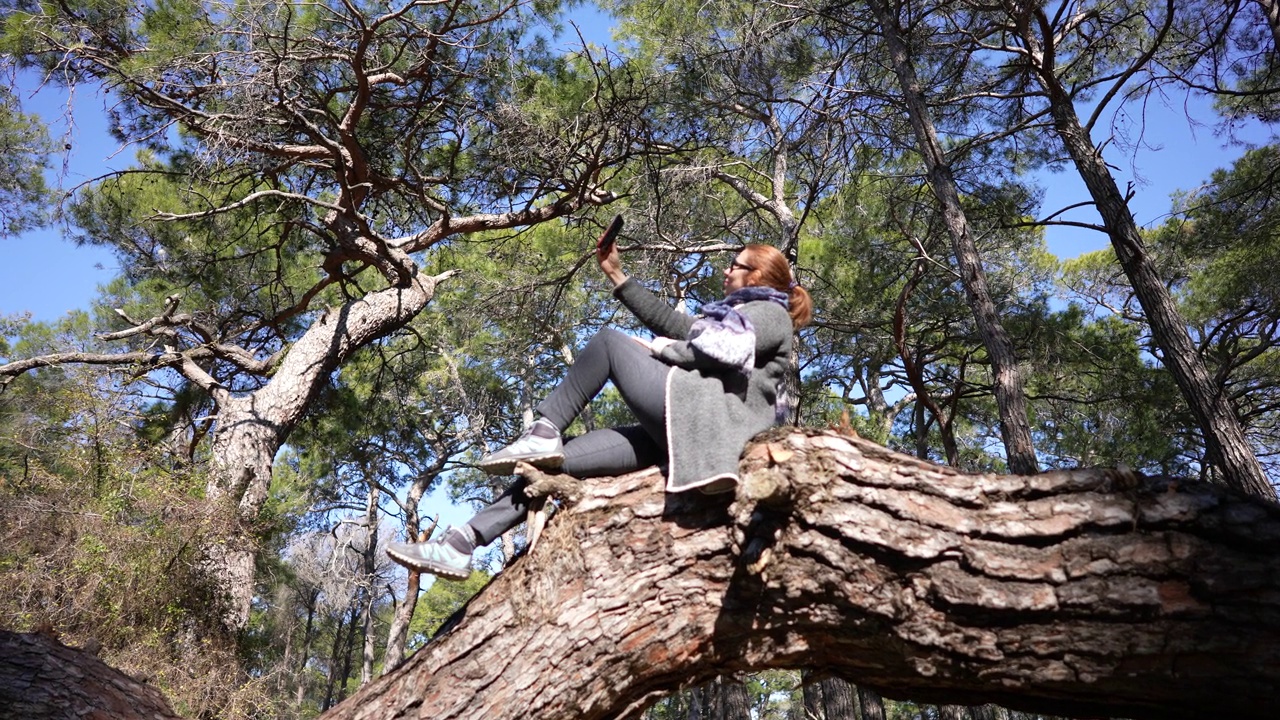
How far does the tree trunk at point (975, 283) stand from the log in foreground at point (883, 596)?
3.66m

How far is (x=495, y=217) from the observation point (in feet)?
24.8

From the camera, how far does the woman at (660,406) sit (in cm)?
214

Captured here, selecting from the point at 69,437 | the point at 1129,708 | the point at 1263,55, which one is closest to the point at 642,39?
the point at 1263,55

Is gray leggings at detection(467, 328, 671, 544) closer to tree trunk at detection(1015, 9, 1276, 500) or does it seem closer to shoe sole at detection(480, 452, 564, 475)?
shoe sole at detection(480, 452, 564, 475)

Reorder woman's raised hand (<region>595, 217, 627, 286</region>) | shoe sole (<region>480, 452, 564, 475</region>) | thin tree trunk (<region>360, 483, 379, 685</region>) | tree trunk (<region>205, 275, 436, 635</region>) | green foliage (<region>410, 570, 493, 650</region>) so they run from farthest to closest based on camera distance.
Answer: green foliage (<region>410, 570, 493, 650</region>), thin tree trunk (<region>360, 483, 379, 685</region>), tree trunk (<region>205, 275, 436, 635</region>), woman's raised hand (<region>595, 217, 627, 286</region>), shoe sole (<region>480, 452, 564, 475</region>)

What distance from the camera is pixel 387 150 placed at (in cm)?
758

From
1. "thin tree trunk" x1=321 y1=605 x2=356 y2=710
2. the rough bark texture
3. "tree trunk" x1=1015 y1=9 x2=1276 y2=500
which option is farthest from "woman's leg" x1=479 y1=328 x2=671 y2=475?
"thin tree trunk" x1=321 y1=605 x2=356 y2=710

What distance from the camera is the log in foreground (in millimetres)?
1659

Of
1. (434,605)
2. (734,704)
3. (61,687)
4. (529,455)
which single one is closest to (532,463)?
(529,455)

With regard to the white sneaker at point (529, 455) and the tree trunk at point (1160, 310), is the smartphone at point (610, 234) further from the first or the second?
the tree trunk at point (1160, 310)

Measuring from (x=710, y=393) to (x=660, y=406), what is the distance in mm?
157

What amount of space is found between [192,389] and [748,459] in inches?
331

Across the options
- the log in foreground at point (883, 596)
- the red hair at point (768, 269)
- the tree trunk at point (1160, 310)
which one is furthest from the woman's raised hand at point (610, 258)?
the tree trunk at point (1160, 310)

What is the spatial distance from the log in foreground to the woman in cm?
14
